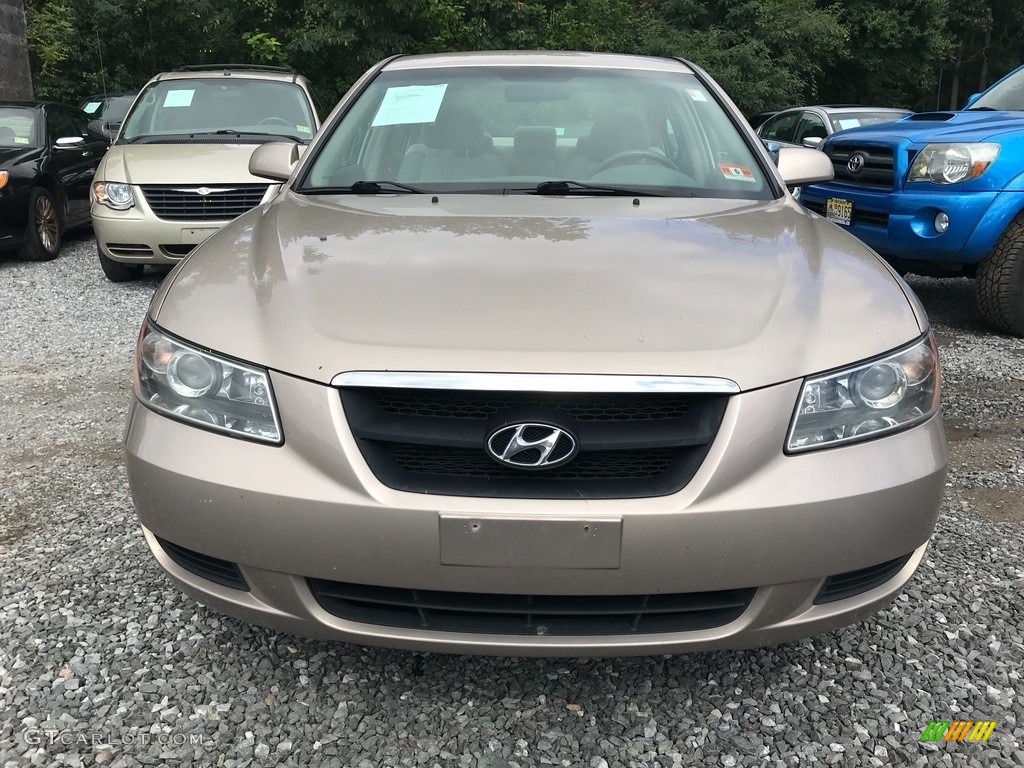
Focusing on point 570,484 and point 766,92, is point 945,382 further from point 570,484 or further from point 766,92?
point 766,92

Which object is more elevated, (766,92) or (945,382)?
(945,382)

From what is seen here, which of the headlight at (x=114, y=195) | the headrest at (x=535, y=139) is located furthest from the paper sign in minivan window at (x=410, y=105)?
the headlight at (x=114, y=195)

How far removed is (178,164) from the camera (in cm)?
624

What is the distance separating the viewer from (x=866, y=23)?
80.5ft

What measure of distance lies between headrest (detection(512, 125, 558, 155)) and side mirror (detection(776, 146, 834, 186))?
0.78 metres

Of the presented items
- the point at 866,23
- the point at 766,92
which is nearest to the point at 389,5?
the point at 766,92

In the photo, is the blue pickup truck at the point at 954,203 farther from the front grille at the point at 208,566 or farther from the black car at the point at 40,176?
the black car at the point at 40,176

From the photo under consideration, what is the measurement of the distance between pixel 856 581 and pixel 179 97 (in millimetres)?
6845

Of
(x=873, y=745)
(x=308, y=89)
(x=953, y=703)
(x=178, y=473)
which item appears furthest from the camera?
(x=308, y=89)

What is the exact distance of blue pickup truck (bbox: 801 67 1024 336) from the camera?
4918 mm

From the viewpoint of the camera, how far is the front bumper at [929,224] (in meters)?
4.91

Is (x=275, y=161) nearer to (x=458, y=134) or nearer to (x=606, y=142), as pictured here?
(x=458, y=134)

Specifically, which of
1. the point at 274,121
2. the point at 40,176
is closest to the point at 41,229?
the point at 40,176

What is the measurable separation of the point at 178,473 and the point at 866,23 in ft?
88.8
